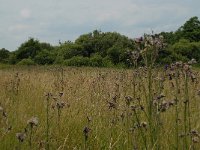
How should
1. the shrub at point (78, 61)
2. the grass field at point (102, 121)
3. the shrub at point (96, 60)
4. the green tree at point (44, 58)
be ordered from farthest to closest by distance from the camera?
1. the green tree at point (44, 58)
2. the shrub at point (78, 61)
3. the shrub at point (96, 60)
4. the grass field at point (102, 121)

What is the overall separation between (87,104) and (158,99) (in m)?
2.76

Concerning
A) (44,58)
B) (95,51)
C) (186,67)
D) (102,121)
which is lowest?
(102,121)

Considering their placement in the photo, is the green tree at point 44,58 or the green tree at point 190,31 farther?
the green tree at point 190,31

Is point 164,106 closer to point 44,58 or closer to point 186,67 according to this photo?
point 186,67

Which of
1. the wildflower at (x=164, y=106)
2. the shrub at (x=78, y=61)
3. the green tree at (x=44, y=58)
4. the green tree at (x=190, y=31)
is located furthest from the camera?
the green tree at (x=190, y=31)

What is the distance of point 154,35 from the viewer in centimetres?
247

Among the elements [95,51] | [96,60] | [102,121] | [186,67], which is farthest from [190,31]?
[186,67]

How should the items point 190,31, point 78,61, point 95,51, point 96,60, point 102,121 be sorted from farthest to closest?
point 190,31 → point 95,51 → point 78,61 → point 96,60 → point 102,121

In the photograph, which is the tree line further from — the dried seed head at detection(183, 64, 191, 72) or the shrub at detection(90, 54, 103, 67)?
the dried seed head at detection(183, 64, 191, 72)

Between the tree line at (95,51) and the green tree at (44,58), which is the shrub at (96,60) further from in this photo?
the green tree at (44,58)

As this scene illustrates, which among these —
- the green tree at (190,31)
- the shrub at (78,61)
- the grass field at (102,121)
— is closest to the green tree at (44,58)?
the shrub at (78,61)

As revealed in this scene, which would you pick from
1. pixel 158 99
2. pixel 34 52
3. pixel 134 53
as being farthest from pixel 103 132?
pixel 34 52

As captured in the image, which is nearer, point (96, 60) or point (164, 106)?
point (164, 106)

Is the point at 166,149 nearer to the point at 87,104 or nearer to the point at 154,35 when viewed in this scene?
the point at 154,35
